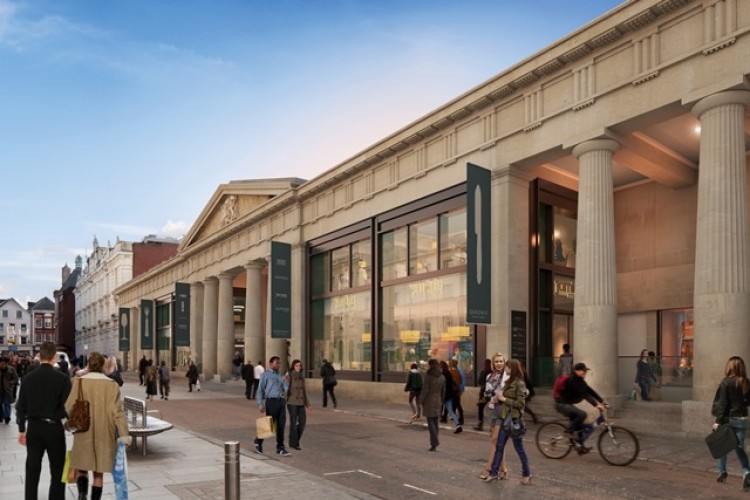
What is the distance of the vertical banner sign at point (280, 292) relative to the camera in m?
32.0

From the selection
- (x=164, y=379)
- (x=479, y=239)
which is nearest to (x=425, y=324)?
(x=479, y=239)

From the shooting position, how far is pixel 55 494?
22.7 feet

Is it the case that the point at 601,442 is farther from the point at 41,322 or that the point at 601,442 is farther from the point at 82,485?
the point at 41,322

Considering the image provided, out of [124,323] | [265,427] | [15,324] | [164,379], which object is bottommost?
[15,324]

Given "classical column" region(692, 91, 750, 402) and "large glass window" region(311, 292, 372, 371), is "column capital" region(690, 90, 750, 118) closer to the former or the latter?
"classical column" region(692, 91, 750, 402)

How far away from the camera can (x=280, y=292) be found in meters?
32.3

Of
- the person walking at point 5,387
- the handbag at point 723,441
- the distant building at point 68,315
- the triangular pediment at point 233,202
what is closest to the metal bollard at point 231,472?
the handbag at point 723,441

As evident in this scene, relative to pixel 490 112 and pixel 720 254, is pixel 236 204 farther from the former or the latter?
pixel 720 254

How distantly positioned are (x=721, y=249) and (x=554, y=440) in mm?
5871

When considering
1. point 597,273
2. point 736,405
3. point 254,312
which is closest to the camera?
point 736,405

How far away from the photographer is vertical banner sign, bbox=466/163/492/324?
1986cm

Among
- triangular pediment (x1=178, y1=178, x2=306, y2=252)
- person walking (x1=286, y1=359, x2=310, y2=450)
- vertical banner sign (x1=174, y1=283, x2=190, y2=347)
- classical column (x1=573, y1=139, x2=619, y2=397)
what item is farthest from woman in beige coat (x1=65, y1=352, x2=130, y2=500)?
vertical banner sign (x1=174, y1=283, x2=190, y2=347)

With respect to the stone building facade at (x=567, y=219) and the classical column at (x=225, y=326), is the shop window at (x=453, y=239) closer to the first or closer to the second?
the stone building facade at (x=567, y=219)

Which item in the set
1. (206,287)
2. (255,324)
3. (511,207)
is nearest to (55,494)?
(511,207)
